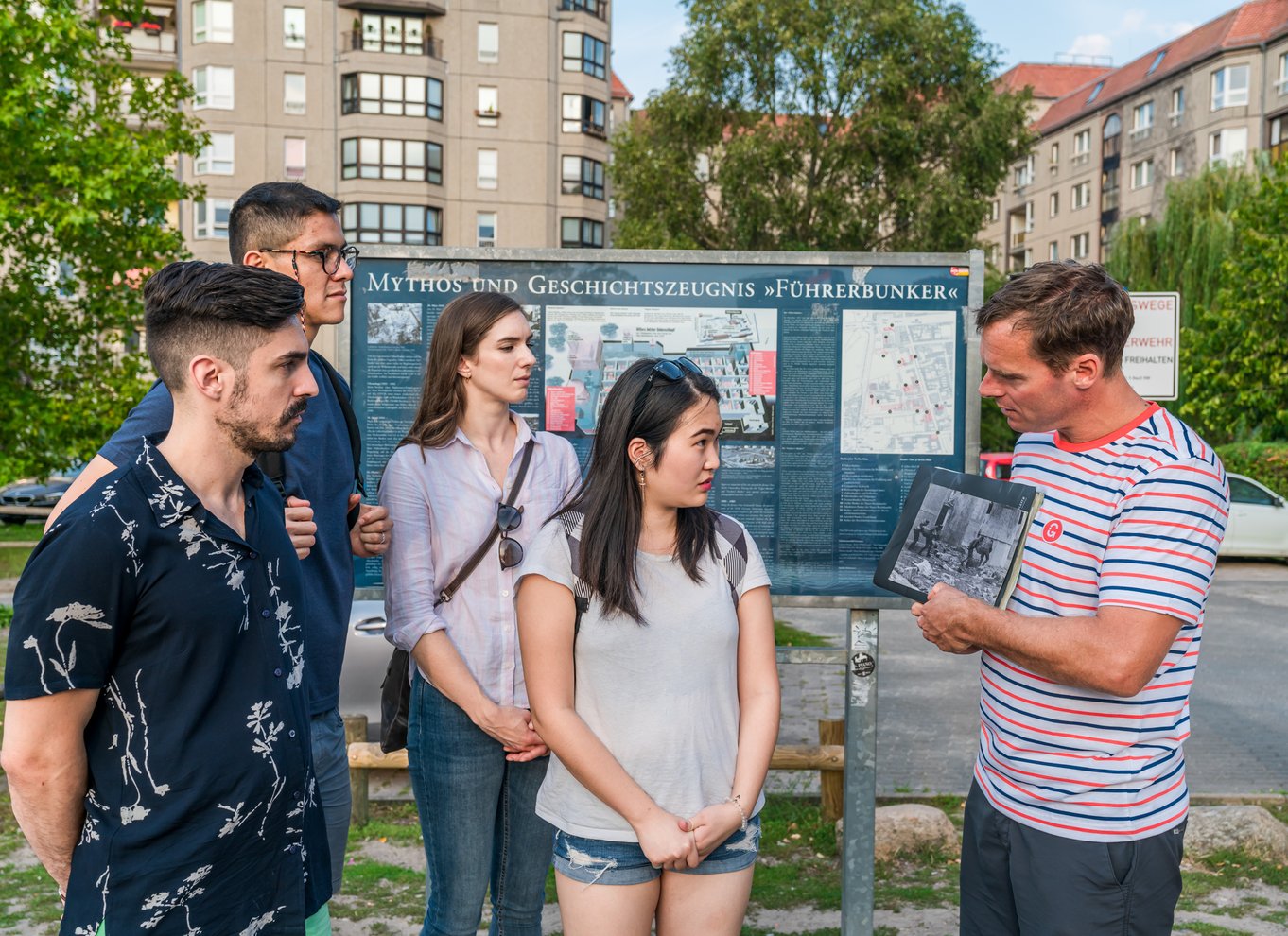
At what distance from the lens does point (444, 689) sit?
3189mm

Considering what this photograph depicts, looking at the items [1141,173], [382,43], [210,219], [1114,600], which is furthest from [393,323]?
[1141,173]

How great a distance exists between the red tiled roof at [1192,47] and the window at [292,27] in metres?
39.5

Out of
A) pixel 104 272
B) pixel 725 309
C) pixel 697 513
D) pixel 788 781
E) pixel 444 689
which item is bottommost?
pixel 788 781

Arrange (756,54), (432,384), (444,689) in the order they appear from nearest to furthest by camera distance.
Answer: (444,689) → (432,384) → (756,54)

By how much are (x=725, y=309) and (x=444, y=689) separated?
5.95ft

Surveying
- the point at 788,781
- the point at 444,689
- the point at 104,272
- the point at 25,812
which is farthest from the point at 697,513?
the point at 104,272

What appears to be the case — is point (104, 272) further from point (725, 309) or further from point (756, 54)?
point (756, 54)

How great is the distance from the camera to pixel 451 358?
342 centimetres

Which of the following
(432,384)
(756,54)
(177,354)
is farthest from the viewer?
(756,54)

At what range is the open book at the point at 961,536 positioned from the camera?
272 cm

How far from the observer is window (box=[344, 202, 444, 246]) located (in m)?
44.2

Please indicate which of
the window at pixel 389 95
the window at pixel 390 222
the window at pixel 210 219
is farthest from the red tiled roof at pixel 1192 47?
the window at pixel 210 219

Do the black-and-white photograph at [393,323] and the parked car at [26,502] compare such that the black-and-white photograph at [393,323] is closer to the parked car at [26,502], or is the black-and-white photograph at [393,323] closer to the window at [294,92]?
the parked car at [26,502]

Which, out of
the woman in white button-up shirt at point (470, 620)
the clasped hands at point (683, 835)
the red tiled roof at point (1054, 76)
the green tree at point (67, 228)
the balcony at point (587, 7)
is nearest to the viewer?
the clasped hands at point (683, 835)
